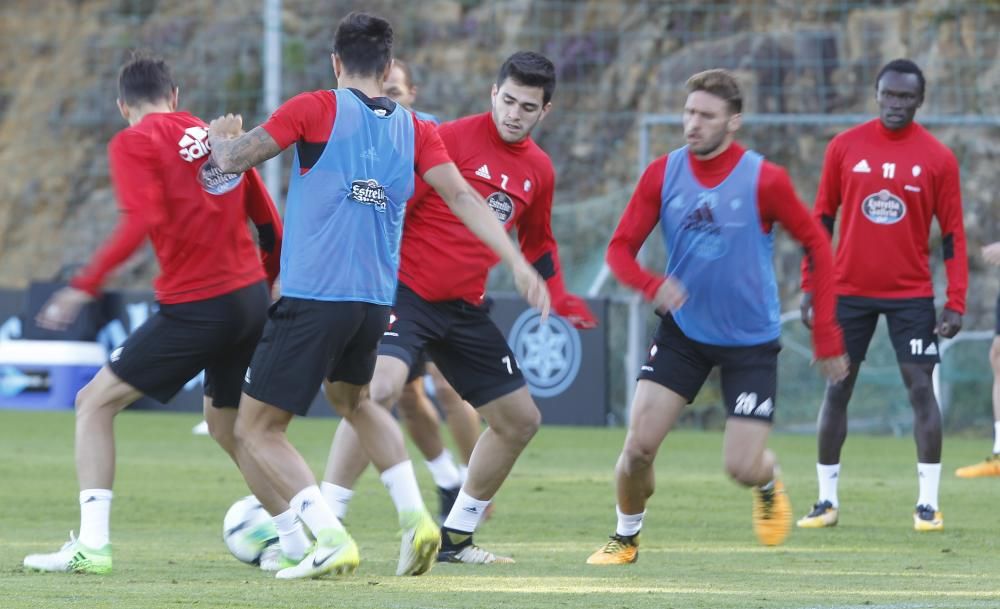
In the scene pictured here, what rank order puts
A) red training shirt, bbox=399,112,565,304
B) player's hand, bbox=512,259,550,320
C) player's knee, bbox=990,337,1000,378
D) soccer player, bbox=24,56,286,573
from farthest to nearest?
player's knee, bbox=990,337,1000,378, red training shirt, bbox=399,112,565,304, soccer player, bbox=24,56,286,573, player's hand, bbox=512,259,550,320

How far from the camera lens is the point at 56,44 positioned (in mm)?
29484

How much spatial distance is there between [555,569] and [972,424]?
1105 cm

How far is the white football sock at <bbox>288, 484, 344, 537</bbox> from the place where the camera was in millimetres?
6887

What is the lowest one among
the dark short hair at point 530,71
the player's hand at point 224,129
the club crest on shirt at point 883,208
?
the club crest on shirt at point 883,208

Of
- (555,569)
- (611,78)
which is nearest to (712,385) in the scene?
(611,78)

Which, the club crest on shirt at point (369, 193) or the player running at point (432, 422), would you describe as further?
the player running at point (432, 422)

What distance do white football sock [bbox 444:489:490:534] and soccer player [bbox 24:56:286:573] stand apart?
88cm

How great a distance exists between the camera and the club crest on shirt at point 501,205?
8.10m

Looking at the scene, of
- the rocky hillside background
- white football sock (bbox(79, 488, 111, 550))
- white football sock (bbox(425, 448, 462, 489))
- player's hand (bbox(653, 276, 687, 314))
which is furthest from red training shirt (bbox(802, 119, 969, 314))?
the rocky hillside background

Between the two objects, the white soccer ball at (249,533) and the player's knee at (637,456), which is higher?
the player's knee at (637,456)

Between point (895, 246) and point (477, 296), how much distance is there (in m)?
2.99

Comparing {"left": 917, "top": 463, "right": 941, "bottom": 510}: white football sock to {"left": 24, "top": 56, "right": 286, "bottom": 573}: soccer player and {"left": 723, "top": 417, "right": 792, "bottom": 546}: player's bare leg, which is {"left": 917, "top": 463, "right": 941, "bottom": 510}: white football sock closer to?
{"left": 723, "top": 417, "right": 792, "bottom": 546}: player's bare leg

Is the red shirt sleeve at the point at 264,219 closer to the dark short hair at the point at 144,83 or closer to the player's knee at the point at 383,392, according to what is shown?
the dark short hair at the point at 144,83

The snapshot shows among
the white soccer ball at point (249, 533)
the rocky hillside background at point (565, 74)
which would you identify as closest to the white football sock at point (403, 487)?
the white soccer ball at point (249, 533)
